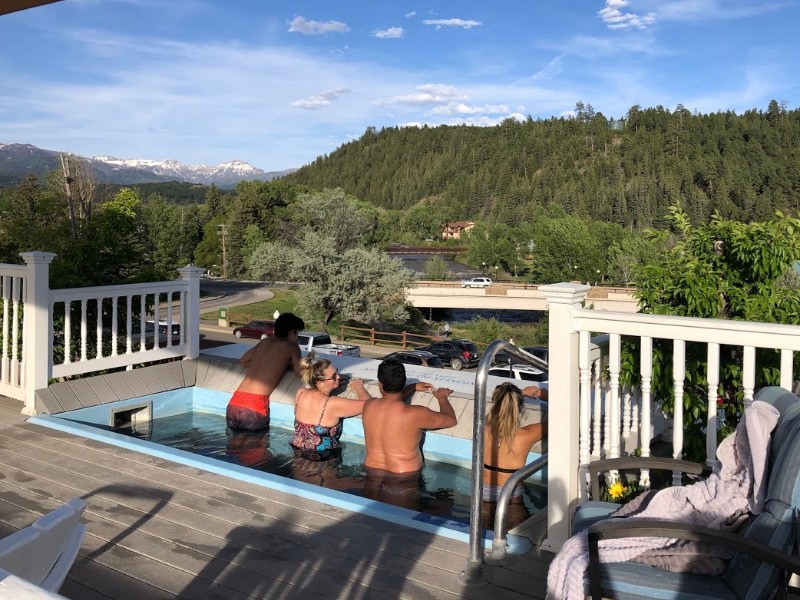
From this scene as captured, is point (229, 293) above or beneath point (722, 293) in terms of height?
beneath

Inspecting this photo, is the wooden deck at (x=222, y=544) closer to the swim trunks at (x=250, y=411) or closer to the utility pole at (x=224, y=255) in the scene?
the swim trunks at (x=250, y=411)

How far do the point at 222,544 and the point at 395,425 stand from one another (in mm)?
1705

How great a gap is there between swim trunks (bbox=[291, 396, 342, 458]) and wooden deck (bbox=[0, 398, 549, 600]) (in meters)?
1.24

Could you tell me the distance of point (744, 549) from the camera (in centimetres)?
154

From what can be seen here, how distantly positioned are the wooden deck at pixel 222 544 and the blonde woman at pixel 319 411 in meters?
1.24

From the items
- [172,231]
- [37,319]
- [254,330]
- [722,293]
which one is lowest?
[254,330]

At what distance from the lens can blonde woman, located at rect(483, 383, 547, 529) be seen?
150 inches

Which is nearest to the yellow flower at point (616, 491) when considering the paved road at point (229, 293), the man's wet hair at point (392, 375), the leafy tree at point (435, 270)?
the man's wet hair at point (392, 375)

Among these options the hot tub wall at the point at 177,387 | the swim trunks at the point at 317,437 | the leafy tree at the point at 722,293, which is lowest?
the swim trunks at the point at 317,437

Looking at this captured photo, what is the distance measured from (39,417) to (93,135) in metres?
118

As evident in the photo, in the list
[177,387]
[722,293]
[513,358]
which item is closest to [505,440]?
[513,358]

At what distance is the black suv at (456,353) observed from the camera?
82.2ft

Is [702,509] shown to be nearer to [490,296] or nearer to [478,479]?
[478,479]

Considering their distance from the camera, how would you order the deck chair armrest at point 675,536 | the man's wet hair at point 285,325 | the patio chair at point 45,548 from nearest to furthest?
the patio chair at point 45,548, the deck chair armrest at point 675,536, the man's wet hair at point 285,325
